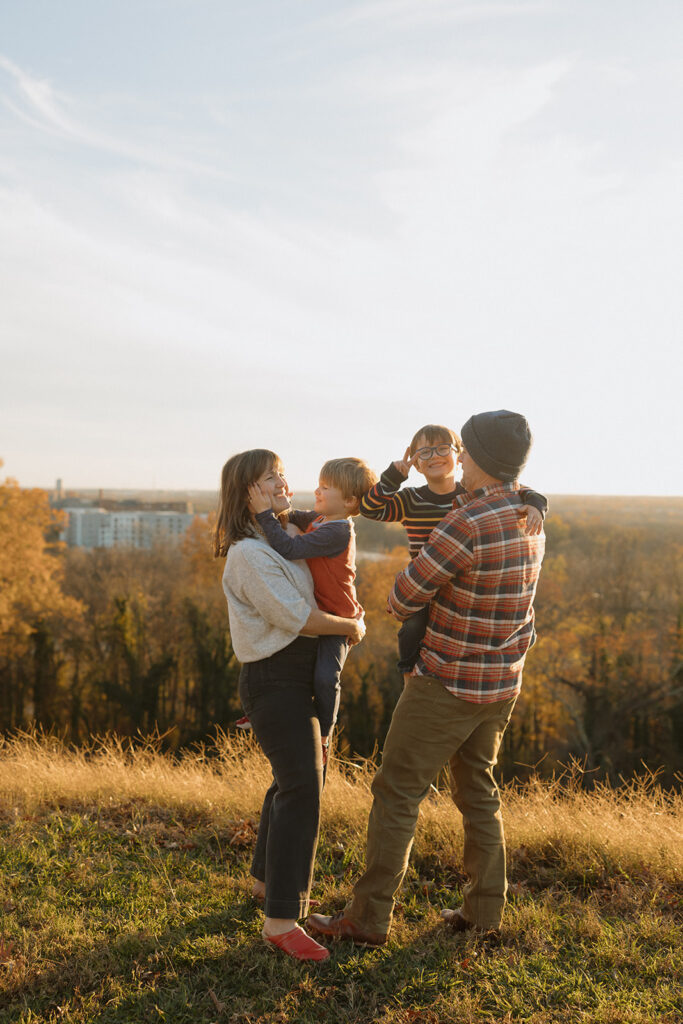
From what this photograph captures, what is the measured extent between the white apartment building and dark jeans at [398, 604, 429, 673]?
48.8m

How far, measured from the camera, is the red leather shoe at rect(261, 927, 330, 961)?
9.93ft

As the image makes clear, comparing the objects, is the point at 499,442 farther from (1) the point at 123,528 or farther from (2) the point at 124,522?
(2) the point at 124,522

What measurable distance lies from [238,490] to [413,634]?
0.89 m

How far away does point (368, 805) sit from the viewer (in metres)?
4.56

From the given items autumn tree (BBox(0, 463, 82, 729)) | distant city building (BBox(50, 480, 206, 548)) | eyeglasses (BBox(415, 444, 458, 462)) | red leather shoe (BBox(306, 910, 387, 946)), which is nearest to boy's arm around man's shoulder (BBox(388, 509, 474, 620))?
eyeglasses (BBox(415, 444, 458, 462))

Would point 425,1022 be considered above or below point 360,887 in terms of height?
below

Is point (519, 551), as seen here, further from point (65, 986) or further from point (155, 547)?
point (155, 547)

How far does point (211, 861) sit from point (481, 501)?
2.43 m

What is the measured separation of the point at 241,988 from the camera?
114 inches

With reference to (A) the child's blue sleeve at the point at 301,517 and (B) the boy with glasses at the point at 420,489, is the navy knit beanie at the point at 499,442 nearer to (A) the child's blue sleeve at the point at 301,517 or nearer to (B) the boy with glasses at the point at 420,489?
(B) the boy with glasses at the point at 420,489

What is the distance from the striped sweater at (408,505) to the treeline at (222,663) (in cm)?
1914

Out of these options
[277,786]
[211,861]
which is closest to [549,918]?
[277,786]

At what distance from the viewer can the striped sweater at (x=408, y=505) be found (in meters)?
3.37

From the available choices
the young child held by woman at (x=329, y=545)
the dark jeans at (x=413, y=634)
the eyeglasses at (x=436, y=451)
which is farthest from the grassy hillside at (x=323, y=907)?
the eyeglasses at (x=436, y=451)
